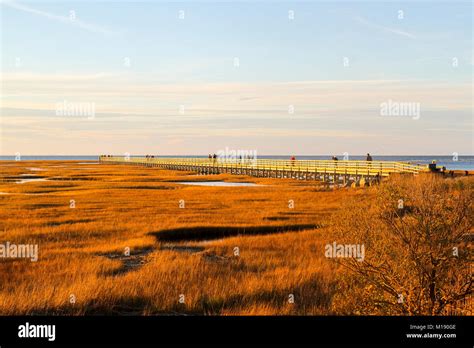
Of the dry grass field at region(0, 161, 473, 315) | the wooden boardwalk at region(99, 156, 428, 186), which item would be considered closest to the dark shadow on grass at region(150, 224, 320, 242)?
the dry grass field at region(0, 161, 473, 315)

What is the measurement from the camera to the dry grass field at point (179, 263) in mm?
10617

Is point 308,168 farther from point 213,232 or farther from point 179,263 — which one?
point 179,263

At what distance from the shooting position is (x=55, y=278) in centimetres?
1280

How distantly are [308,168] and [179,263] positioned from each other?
1699 inches

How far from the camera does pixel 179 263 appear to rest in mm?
14359

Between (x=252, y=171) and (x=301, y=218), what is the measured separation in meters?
48.5

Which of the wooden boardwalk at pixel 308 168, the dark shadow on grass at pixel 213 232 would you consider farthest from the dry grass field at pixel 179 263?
the wooden boardwalk at pixel 308 168

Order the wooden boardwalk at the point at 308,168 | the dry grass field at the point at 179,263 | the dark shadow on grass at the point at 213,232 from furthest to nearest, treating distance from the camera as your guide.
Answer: the wooden boardwalk at the point at 308,168
the dark shadow on grass at the point at 213,232
the dry grass field at the point at 179,263

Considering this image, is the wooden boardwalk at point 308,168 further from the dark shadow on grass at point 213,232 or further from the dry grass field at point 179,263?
the dark shadow on grass at point 213,232

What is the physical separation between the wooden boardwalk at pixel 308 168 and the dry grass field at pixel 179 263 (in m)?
13.5

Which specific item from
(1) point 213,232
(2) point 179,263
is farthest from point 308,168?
(2) point 179,263

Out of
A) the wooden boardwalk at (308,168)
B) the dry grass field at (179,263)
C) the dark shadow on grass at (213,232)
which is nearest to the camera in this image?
the dry grass field at (179,263)

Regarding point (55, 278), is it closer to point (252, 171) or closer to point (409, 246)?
point (409, 246)

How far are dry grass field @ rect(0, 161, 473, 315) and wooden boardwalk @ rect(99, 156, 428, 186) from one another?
1353cm
